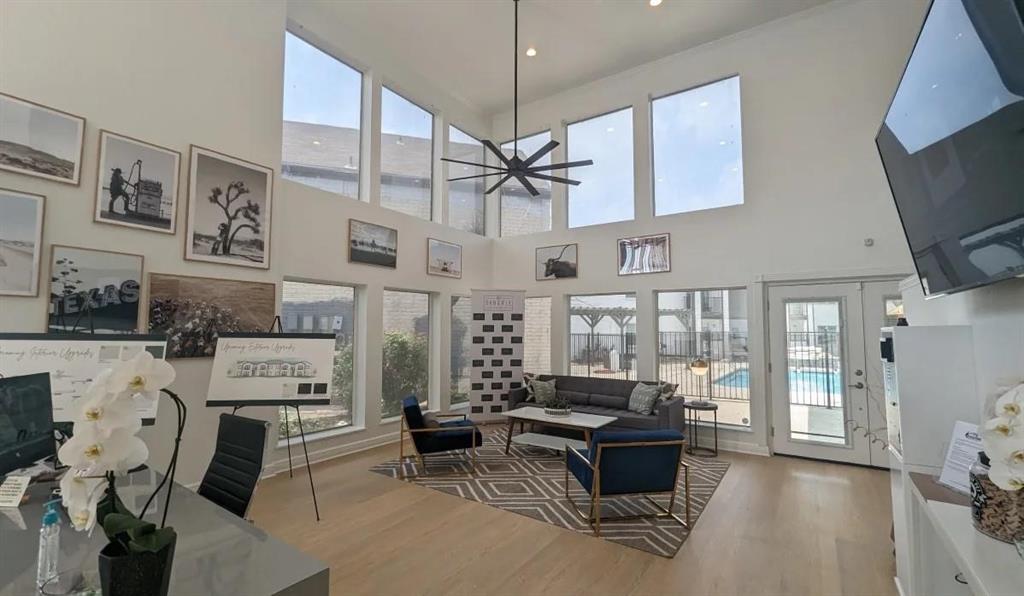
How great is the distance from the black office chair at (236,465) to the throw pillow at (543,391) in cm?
468

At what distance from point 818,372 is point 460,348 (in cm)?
522

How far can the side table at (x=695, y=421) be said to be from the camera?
5594 mm

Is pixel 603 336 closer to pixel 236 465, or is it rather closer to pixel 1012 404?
pixel 236 465

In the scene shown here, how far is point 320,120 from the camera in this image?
5.72 meters

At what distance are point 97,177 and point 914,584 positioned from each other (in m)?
6.16

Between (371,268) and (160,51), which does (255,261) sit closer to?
(371,268)

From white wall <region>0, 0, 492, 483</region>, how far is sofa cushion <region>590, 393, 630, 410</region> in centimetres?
310

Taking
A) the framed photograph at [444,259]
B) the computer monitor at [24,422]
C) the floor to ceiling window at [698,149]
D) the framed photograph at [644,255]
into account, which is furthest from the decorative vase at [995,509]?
the framed photograph at [444,259]

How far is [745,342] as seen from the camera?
19.2 feet

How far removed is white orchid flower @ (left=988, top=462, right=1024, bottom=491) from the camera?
1172 mm

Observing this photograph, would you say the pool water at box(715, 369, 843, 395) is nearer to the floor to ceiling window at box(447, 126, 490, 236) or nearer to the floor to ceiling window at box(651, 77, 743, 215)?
the floor to ceiling window at box(651, 77, 743, 215)

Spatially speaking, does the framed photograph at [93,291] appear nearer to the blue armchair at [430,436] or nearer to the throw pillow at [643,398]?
the blue armchair at [430,436]

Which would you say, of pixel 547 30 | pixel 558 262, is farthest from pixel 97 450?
pixel 558 262

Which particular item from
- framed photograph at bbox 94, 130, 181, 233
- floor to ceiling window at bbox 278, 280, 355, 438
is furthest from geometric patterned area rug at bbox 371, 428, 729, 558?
framed photograph at bbox 94, 130, 181, 233
